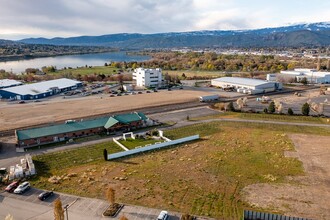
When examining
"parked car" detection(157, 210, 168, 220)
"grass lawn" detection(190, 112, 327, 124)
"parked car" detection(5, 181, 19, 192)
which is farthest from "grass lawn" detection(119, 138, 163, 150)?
"parked car" detection(157, 210, 168, 220)

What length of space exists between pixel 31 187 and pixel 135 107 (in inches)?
1191

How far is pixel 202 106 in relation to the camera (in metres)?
55.0

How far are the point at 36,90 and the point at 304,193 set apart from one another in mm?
58179

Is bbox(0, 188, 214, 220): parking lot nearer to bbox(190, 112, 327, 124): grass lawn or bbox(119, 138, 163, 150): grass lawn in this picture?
bbox(119, 138, 163, 150): grass lawn

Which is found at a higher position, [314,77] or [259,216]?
[314,77]

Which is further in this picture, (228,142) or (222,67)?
(222,67)

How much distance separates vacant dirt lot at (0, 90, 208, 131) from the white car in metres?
20.0

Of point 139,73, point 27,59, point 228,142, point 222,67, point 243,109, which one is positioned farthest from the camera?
point 27,59

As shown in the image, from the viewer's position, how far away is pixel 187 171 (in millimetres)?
28266

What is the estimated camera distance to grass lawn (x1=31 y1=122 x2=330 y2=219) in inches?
908

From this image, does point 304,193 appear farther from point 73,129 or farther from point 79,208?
point 73,129

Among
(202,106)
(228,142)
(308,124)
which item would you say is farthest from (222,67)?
(228,142)

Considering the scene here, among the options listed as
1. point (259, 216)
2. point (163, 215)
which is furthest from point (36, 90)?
point (259, 216)

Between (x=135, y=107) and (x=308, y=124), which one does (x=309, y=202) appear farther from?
(x=135, y=107)
